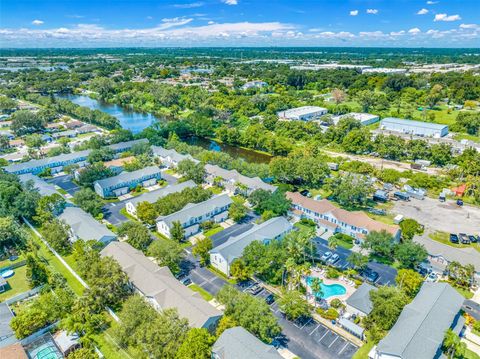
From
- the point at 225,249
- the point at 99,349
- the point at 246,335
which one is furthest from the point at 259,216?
the point at 99,349

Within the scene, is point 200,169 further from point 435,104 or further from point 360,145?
point 435,104

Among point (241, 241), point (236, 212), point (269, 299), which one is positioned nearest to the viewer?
point (269, 299)

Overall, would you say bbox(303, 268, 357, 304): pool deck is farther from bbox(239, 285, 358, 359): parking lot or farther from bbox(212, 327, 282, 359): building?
bbox(212, 327, 282, 359): building

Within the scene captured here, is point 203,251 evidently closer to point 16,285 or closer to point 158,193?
point 158,193

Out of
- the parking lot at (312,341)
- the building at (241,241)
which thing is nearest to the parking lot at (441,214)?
the building at (241,241)

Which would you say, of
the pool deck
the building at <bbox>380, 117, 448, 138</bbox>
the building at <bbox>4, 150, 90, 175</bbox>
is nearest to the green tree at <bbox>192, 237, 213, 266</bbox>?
the pool deck

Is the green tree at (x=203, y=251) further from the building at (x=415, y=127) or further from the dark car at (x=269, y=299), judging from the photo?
the building at (x=415, y=127)

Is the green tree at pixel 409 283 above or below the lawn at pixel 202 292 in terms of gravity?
above

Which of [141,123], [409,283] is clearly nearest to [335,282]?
[409,283]
